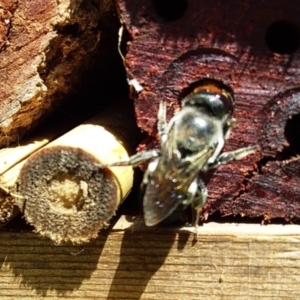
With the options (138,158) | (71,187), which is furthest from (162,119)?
(71,187)

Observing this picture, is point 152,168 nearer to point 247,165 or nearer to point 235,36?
point 247,165

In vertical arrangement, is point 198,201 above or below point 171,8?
below

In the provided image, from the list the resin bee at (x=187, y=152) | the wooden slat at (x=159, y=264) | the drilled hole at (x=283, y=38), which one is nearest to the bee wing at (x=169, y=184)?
the resin bee at (x=187, y=152)

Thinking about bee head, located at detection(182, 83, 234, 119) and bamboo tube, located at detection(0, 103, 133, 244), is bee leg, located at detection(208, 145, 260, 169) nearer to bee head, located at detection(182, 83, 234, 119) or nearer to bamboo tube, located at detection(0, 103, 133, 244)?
bee head, located at detection(182, 83, 234, 119)

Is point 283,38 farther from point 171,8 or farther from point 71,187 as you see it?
point 71,187

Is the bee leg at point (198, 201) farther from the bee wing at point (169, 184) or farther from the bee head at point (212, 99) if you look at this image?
the bee head at point (212, 99)

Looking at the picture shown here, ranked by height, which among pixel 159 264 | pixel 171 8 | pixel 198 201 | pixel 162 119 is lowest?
pixel 159 264

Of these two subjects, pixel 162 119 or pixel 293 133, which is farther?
pixel 293 133

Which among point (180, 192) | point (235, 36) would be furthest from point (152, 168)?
point (235, 36)
